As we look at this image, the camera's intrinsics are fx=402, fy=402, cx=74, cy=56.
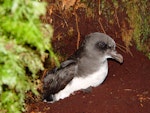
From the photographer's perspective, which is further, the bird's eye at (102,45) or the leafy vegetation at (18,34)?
the bird's eye at (102,45)

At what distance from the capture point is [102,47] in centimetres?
572

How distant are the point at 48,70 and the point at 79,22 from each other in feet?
3.16

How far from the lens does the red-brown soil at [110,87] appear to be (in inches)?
204

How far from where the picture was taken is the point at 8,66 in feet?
6.59

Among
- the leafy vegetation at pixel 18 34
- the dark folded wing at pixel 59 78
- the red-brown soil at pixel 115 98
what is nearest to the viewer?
the leafy vegetation at pixel 18 34

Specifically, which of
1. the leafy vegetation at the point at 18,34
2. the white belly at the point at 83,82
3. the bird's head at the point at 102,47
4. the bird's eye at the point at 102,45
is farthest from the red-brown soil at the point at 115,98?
the leafy vegetation at the point at 18,34

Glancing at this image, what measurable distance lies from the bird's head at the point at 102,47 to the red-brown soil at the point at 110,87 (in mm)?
417

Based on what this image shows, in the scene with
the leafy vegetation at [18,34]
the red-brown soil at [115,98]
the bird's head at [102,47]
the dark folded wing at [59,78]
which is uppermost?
the leafy vegetation at [18,34]

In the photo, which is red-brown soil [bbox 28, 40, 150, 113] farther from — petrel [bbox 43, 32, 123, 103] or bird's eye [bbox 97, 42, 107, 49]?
bird's eye [bbox 97, 42, 107, 49]

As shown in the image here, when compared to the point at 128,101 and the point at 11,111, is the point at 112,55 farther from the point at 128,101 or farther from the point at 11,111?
the point at 11,111

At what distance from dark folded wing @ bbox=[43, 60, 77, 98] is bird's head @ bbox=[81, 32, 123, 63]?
323mm

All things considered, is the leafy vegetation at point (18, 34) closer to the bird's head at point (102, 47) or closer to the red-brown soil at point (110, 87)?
the red-brown soil at point (110, 87)

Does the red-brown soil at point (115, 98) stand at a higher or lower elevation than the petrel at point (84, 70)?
lower

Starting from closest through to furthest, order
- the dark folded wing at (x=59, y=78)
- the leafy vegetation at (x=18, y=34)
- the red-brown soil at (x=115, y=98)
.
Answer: the leafy vegetation at (x=18, y=34) → the red-brown soil at (x=115, y=98) → the dark folded wing at (x=59, y=78)
